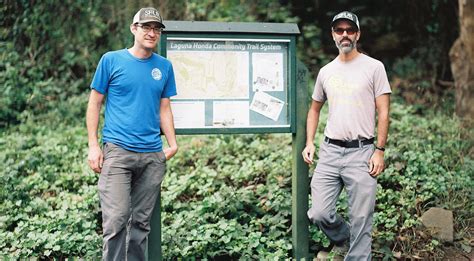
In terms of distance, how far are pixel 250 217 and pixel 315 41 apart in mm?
7925

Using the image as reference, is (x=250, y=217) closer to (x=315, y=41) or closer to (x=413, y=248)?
(x=413, y=248)

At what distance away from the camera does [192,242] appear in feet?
16.7

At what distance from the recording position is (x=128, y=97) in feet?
13.8

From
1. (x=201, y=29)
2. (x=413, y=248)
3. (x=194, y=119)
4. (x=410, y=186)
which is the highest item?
(x=201, y=29)

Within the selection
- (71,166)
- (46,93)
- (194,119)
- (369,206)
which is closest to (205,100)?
(194,119)

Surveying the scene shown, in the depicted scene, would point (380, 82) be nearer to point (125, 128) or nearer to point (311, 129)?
point (311, 129)

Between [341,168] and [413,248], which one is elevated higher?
[341,168]

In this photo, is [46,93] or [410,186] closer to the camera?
[410,186]

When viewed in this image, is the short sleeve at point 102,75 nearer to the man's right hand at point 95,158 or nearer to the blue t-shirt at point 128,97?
the blue t-shirt at point 128,97

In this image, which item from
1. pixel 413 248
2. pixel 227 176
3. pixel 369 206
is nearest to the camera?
pixel 369 206

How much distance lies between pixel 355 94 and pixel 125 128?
5.81 feet

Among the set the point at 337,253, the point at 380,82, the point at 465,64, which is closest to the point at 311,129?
the point at 380,82

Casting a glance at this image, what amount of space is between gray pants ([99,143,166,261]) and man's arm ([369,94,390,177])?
1.63 m

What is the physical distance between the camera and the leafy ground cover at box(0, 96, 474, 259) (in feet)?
16.6
